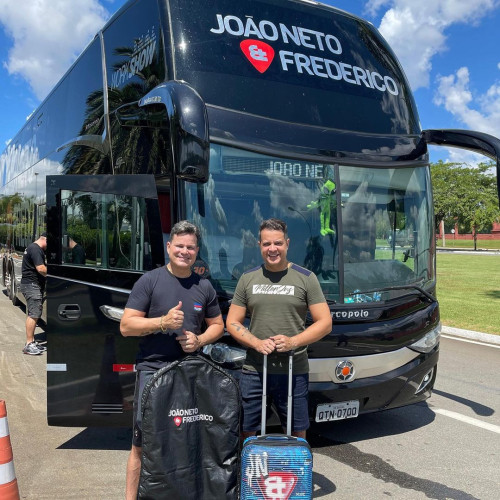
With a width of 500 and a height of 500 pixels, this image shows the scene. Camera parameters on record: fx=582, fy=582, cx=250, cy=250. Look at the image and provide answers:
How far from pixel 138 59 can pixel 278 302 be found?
291 centimetres

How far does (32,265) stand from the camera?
28.3 feet

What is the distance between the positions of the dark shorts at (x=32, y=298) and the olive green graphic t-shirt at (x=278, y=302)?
18.8 feet

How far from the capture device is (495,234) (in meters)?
85.0

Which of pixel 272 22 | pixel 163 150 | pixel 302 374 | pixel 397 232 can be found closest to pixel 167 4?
pixel 272 22

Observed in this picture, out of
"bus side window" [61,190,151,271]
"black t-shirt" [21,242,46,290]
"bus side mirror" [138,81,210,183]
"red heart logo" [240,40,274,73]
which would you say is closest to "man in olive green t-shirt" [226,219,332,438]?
"bus side mirror" [138,81,210,183]

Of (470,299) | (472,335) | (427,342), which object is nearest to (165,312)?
(427,342)

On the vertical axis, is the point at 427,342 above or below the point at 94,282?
below

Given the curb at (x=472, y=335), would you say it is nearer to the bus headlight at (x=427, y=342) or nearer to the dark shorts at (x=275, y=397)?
the bus headlight at (x=427, y=342)

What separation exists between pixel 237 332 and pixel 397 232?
2.27 meters

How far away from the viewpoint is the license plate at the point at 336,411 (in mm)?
4453

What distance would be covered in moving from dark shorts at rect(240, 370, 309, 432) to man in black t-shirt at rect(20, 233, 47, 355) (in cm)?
533

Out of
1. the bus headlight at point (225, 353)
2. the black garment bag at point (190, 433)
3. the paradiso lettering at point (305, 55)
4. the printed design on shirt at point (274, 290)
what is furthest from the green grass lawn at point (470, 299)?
the black garment bag at point (190, 433)

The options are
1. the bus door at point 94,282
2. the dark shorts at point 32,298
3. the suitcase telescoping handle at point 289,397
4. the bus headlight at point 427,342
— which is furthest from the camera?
the dark shorts at point 32,298

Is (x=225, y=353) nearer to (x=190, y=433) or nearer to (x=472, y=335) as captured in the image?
(x=190, y=433)
